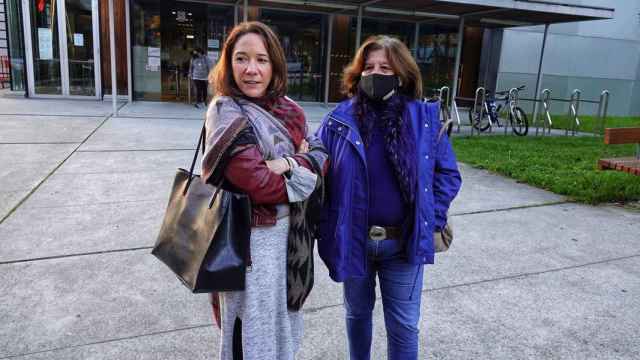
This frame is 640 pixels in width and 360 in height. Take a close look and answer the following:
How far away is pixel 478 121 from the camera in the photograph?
12.1 m

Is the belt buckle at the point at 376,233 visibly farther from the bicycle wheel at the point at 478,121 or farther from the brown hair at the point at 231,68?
the bicycle wheel at the point at 478,121

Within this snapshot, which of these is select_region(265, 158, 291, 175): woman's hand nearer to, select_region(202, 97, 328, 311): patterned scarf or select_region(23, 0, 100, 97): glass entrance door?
select_region(202, 97, 328, 311): patterned scarf

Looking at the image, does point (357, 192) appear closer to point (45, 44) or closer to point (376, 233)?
point (376, 233)

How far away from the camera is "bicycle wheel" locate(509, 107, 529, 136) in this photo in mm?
12164

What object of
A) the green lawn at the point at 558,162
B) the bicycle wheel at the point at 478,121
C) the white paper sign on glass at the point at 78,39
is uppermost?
the white paper sign on glass at the point at 78,39

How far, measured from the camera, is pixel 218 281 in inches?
71.1

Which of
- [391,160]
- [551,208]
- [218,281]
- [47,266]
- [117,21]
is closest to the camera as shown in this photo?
[218,281]

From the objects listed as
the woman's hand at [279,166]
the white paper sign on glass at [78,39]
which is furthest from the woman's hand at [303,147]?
the white paper sign on glass at [78,39]

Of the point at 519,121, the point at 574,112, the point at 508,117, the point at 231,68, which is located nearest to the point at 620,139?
the point at 231,68

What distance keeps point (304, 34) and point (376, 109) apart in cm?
1442

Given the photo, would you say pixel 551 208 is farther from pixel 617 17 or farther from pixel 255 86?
pixel 617 17

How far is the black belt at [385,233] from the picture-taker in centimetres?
227

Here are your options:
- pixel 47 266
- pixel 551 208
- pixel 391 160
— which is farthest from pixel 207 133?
pixel 551 208

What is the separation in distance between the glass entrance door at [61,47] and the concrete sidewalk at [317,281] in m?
8.60
